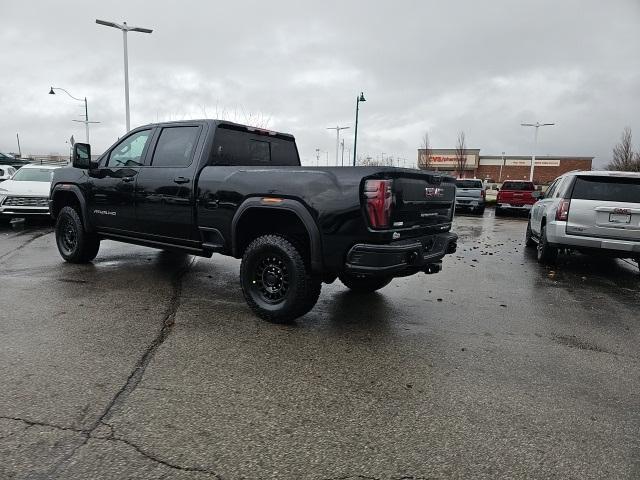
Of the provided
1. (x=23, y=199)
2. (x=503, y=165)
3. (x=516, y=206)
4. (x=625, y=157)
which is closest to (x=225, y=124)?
(x=23, y=199)

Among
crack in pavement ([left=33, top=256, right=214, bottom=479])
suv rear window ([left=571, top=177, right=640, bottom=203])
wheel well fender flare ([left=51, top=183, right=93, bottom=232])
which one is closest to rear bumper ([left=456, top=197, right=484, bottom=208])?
suv rear window ([left=571, top=177, right=640, bottom=203])

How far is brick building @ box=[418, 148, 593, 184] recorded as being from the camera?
71.1 m

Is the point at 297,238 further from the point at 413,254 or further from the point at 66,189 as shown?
the point at 66,189

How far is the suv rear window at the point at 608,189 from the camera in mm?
7266

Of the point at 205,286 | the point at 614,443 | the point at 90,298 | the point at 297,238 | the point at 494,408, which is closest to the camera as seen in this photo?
the point at 614,443

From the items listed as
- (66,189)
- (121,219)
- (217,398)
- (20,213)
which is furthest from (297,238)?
(20,213)

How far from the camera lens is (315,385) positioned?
10.9ft

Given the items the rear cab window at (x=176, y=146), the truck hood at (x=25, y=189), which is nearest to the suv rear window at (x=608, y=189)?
the rear cab window at (x=176, y=146)

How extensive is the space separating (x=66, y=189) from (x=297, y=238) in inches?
168

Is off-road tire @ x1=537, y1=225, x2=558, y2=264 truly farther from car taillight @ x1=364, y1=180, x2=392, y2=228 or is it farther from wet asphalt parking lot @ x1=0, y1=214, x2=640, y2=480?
car taillight @ x1=364, y1=180, x2=392, y2=228

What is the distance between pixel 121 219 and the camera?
20.2 ft

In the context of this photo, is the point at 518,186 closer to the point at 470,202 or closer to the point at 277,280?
the point at 470,202

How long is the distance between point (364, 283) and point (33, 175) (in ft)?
35.9

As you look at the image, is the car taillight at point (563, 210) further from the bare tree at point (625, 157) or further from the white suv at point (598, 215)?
the bare tree at point (625, 157)
